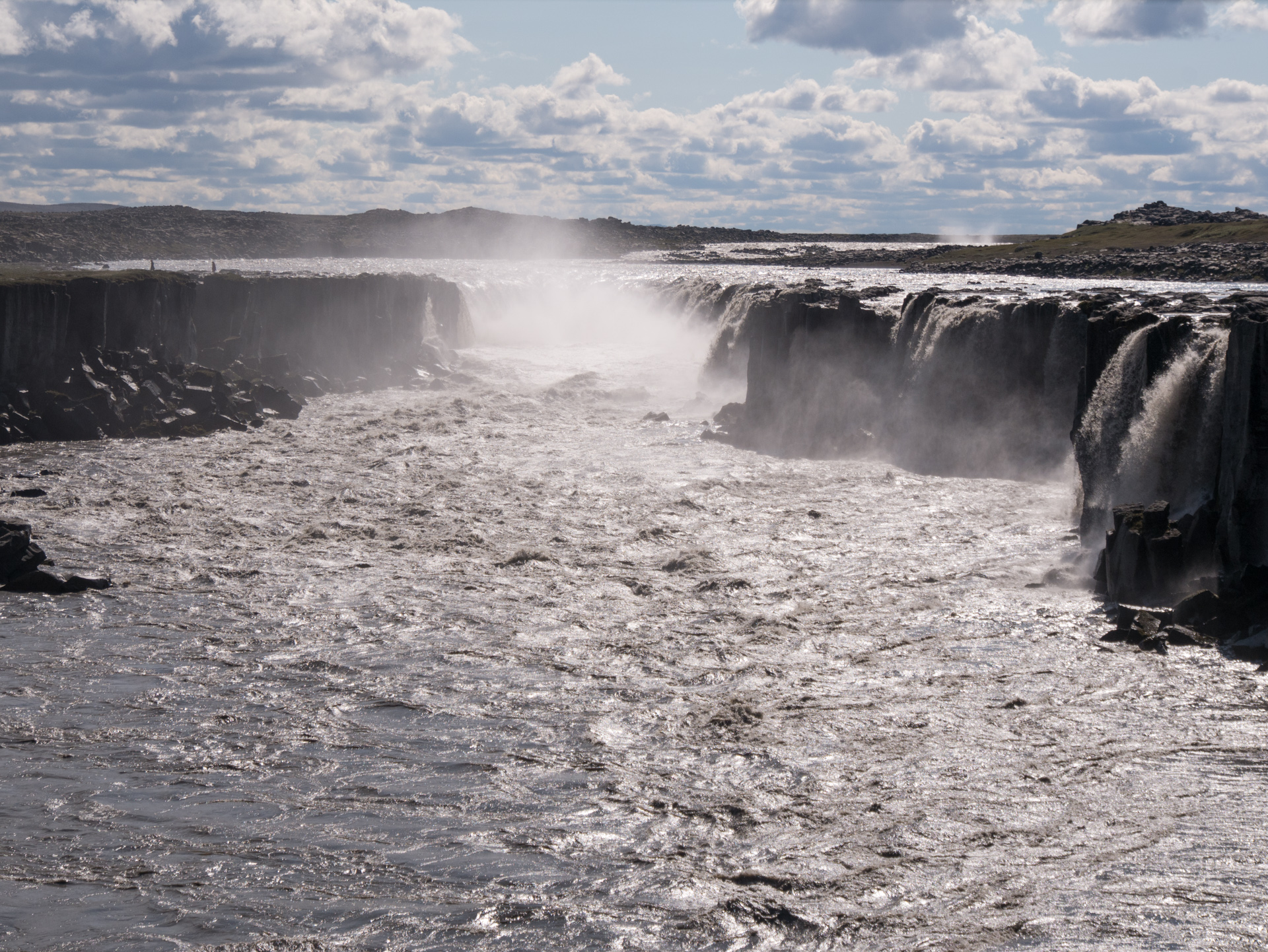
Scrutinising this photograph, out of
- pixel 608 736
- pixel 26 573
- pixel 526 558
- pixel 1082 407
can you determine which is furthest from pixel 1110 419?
pixel 26 573

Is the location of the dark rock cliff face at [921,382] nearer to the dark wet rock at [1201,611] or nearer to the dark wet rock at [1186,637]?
the dark wet rock at [1201,611]

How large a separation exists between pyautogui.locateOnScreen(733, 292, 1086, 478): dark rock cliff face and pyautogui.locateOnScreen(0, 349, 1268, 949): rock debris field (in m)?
4.59

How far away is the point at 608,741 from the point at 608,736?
175 millimetres

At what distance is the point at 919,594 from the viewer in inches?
937

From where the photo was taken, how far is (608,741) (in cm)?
1683

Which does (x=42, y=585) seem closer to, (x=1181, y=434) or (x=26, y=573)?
(x=26, y=573)

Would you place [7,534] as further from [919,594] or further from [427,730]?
[919,594]

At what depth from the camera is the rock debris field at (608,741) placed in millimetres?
12398

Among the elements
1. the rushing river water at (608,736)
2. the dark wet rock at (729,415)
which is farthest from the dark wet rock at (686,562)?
the dark wet rock at (729,415)

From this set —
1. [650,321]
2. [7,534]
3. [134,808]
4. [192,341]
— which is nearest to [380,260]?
[650,321]

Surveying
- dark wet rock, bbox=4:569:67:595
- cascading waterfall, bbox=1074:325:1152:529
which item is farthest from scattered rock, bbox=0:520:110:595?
cascading waterfall, bbox=1074:325:1152:529

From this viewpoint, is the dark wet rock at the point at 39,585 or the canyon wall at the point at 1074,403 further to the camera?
the dark wet rock at the point at 39,585

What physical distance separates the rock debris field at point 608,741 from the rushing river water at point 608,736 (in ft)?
0.21

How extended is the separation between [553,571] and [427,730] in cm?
915
